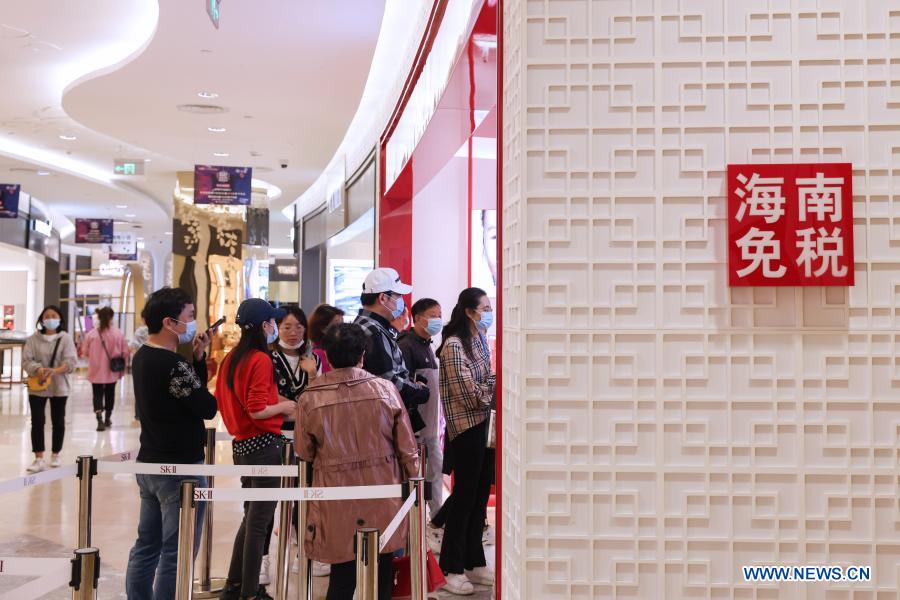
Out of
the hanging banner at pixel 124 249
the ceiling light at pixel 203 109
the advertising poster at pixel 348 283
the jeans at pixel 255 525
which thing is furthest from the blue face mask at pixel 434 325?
the hanging banner at pixel 124 249

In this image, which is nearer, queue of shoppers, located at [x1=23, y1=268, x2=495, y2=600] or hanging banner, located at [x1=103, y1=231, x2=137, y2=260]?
queue of shoppers, located at [x1=23, y1=268, x2=495, y2=600]

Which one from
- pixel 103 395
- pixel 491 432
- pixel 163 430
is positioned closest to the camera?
pixel 163 430

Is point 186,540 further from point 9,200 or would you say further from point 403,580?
point 9,200

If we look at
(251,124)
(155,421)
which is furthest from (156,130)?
(155,421)

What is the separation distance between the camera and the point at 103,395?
35.4 ft

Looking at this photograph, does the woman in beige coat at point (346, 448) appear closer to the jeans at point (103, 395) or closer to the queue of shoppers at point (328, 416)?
the queue of shoppers at point (328, 416)

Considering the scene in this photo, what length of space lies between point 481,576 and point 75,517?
3133 millimetres

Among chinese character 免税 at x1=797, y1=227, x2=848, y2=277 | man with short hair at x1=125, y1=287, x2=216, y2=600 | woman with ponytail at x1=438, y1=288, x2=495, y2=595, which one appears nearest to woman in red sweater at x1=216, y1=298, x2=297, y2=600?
man with short hair at x1=125, y1=287, x2=216, y2=600

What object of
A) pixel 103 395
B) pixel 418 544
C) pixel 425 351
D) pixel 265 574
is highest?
pixel 425 351

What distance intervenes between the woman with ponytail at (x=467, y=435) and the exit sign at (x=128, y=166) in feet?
33.0

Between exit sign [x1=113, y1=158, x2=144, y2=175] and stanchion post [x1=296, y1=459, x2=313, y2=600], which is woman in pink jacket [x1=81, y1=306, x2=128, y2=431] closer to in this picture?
exit sign [x1=113, y1=158, x2=144, y2=175]

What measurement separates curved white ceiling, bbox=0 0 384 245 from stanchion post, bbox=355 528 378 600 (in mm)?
4753

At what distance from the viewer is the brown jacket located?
3.12 meters

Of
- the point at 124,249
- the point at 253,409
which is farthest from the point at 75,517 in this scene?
the point at 124,249
